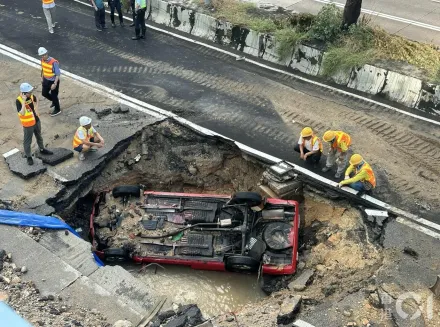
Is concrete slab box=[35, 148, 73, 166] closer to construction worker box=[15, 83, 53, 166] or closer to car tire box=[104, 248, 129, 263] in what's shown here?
construction worker box=[15, 83, 53, 166]

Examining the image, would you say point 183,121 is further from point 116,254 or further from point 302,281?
point 302,281

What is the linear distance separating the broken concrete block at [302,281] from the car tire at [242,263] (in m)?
0.69

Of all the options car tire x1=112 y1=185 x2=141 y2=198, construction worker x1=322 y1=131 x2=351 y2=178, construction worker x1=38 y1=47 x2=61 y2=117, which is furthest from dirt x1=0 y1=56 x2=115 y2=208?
construction worker x1=322 y1=131 x2=351 y2=178

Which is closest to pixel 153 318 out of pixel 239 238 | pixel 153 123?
pixel 239 238

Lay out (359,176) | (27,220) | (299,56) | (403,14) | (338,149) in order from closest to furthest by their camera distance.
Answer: (27,220), (359,176), (338,149), (299,56), (403,14)

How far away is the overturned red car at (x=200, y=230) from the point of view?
8.47m

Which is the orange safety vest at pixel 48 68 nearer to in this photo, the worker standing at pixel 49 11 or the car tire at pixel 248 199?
the worker standing at pixel 49 11

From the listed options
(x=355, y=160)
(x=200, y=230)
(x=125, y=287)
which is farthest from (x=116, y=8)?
(x=125, y=287)

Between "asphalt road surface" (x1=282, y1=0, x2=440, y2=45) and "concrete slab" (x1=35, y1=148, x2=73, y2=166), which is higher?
"asphalt road surface" (x1=282, y1=0, x2=440, y2=45)

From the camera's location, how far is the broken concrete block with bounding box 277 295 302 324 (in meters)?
7.11

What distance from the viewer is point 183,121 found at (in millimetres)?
11289

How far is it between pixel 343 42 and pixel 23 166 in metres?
8.84

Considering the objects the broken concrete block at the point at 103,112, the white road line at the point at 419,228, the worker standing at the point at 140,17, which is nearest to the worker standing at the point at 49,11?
the worker standing at the point at 140,17

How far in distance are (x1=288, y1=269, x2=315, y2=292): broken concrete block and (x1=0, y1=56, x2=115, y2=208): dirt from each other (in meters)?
4.97
